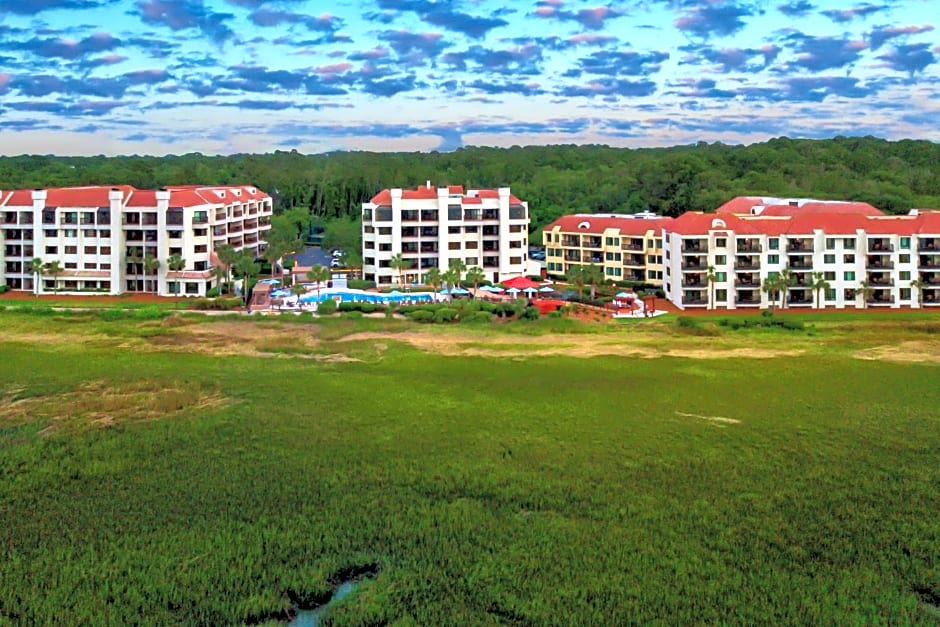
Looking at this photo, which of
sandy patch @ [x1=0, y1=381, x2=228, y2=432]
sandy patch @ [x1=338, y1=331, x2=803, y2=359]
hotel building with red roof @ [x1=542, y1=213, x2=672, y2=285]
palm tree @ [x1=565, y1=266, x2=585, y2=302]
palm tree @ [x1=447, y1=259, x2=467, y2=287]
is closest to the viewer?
sandy patch @ [x1=0, y1=381, x2=228, y2=432]

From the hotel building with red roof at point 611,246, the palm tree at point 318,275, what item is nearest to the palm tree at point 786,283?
the hotel building with red roof at point 611,246

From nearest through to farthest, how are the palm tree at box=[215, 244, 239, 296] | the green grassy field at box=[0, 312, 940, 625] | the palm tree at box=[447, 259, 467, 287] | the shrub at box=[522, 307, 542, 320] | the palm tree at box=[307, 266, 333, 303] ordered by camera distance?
the green grassy field at box=[0, 312, 940, 625] → the shrub at box=[522, 307, 542, 320] → the palm tree at box=[307, 266, 333, 303] → the palm tree at box=[447, 259, 467, 287] → the palm tree at box=[215, 244, 239, 296]

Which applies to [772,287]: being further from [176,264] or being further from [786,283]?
[176,264]

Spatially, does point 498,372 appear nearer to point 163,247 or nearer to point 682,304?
point 682,304

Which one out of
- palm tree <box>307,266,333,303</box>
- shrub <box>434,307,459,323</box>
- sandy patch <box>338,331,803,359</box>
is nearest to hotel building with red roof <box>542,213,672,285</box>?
shrub <box>434,307,459,323</box>

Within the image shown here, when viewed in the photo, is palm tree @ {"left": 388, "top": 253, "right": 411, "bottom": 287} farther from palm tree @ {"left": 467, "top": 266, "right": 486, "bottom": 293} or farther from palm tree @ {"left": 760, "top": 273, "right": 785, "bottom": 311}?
palm tree @ {"left": 760, "top": 273, "right": 785, "bottom": 311}

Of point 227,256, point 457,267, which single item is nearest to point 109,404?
point 227,256
